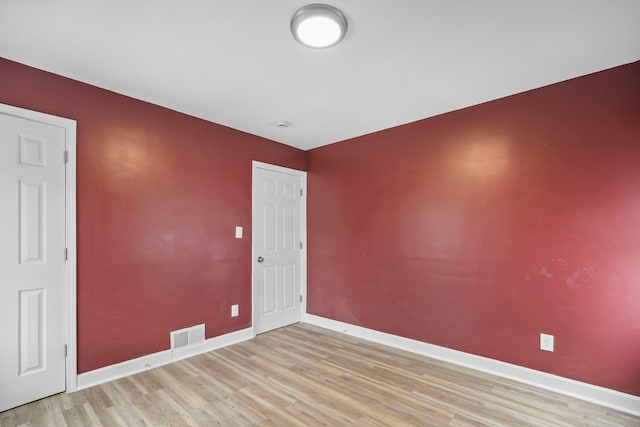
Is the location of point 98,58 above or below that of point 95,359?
above

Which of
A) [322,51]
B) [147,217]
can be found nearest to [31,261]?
[147,217]

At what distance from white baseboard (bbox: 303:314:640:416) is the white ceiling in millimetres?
2390

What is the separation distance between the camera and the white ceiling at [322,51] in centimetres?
167

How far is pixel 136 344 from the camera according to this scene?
2.72 metres

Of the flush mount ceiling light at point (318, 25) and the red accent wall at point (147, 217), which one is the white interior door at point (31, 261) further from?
the flush mount ceiling light at point (318, 25)

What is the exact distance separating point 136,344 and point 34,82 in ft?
7.36

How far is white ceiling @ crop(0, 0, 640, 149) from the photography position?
1667 millimetres

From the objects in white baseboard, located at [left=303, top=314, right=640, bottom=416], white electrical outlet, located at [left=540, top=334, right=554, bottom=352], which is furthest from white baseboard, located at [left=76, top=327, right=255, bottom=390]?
white electrical outlet, located at [left=540, top=334, right=554, bottom=352]

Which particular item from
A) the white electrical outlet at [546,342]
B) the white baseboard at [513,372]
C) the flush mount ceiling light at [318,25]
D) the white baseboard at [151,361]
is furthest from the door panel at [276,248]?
the white electrical outlet at [546,342]

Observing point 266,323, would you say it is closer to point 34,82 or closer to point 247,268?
point 247,268

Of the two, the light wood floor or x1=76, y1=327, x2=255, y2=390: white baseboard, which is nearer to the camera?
the light wood floor

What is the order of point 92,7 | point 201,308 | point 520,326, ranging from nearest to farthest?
point 92,7, point 520,326, point 201,308

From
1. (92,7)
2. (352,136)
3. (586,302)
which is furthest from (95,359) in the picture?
(586,302)

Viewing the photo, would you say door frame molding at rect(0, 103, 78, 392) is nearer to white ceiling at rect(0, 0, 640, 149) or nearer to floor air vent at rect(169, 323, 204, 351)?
white ceiling at rect(0, 0, 640, 149)
